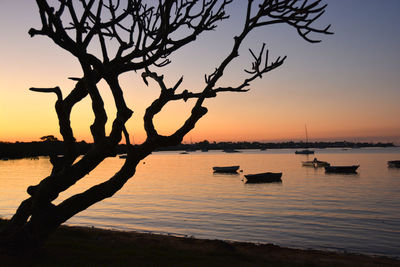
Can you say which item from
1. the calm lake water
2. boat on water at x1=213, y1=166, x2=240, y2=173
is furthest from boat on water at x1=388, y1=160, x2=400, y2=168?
the calm lake water

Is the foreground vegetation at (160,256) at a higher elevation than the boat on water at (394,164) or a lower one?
higher

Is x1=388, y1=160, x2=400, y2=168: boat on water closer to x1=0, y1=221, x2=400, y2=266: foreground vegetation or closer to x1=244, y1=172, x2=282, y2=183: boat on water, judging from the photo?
x1=244, y1=172, x2=282, y2=183: boat on water

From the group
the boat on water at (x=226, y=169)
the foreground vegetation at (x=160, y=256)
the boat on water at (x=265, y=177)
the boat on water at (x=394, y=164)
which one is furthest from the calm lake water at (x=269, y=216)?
the boat on water at (x=394, y=164)

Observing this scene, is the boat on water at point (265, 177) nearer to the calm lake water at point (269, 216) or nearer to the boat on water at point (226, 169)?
the calm lake water at point (269, 216)

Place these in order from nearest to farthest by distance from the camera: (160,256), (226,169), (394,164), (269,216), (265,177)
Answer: (160,256) → (269,216) → (265,177) → (226,169) → (394,164)

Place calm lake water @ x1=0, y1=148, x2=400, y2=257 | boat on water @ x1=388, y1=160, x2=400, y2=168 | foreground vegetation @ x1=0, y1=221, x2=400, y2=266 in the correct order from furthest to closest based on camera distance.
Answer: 1. boat on water @ x1=388, y1=160, x2=400, y2=168
2. calm lake water @ x1=0, y1=148, x2=400, y2=257
3. foreground vegetation @ x1=0, y1=221, x2=400, y2=266

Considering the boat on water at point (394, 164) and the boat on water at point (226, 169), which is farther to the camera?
the boat on water at point (394, 164)

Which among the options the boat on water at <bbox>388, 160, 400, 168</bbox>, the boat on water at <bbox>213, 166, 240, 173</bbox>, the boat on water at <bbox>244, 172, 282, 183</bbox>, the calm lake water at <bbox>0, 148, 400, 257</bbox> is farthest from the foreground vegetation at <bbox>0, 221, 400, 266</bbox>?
the boat on water at <bbox>388, 160, 400, 168</bbox>

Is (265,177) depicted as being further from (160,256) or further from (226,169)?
(160,256)

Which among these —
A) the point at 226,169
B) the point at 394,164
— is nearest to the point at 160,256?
the point at 226,169

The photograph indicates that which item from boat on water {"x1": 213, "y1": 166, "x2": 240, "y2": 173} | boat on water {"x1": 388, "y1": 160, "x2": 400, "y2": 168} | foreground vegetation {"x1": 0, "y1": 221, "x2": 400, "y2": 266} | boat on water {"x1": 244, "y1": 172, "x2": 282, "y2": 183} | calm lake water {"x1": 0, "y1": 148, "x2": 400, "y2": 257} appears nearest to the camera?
foreground vegetation {"x1": 0, "y1": 221, "x2": 400, "y2": 266}

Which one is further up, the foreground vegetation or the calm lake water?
the foreground vegetation

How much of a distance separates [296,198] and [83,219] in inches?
→ 1052

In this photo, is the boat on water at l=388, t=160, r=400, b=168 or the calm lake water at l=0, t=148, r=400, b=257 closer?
the calm lake water at l=0, t=148, r=400, b=257
